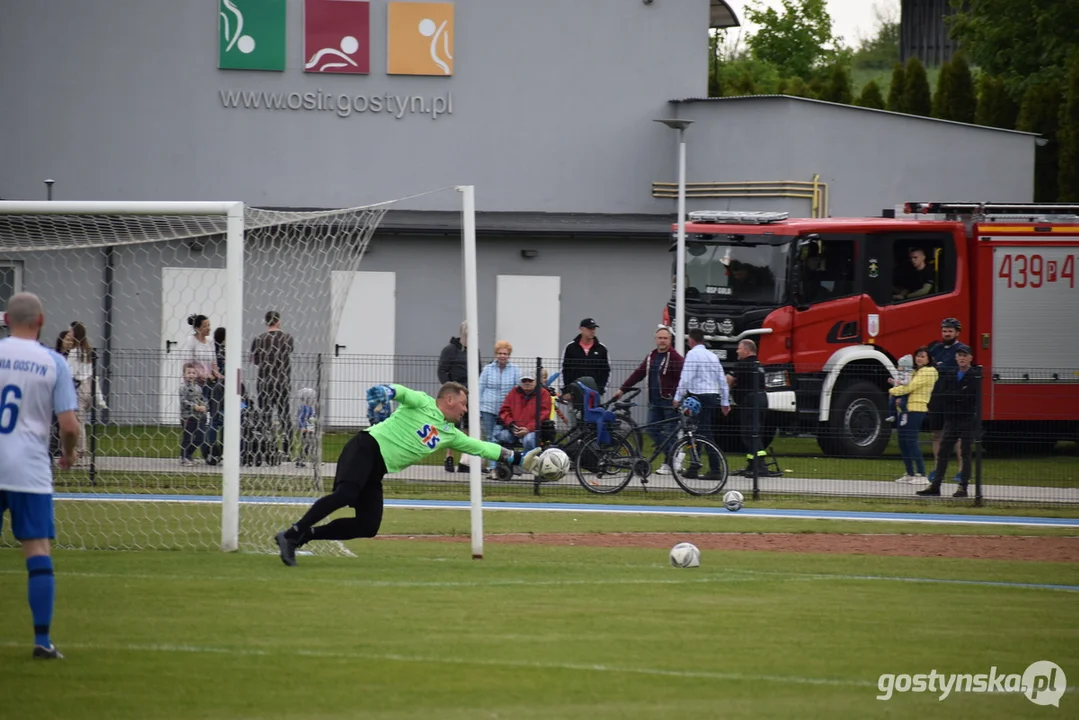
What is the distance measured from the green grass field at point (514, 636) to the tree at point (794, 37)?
57707 mm

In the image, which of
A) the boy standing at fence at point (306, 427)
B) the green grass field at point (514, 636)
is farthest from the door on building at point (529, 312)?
the green grass field at point (514, 636)

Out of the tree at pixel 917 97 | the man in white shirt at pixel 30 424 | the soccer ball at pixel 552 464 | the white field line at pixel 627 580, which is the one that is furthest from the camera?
the tree at pixel 917 97

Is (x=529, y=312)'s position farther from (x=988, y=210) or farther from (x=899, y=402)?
(x=899, y=402)

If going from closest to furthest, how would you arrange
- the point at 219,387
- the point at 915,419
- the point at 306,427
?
1. the point at 306,427
2. the point at 219,387
3. the point at 915,419

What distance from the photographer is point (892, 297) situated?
22688 mm

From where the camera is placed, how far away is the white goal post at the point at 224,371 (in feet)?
38.3

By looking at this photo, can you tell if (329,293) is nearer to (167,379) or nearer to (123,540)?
(123,540)

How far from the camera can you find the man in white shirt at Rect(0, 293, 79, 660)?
7.59 metres

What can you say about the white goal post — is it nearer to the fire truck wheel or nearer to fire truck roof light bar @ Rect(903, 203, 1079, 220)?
the fire truck wheel

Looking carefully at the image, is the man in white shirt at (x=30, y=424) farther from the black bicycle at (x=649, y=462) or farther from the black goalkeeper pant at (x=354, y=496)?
the black bicycle at (x=649, y=462)

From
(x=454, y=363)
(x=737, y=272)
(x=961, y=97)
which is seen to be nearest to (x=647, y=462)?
(x=454, y=363)

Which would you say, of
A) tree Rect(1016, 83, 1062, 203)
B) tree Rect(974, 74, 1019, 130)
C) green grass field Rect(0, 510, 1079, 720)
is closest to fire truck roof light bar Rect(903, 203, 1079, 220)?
green grass field Rect(0, 510, 1079, 720)

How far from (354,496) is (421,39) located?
18103mm

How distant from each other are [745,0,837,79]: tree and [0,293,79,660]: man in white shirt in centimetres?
6193
